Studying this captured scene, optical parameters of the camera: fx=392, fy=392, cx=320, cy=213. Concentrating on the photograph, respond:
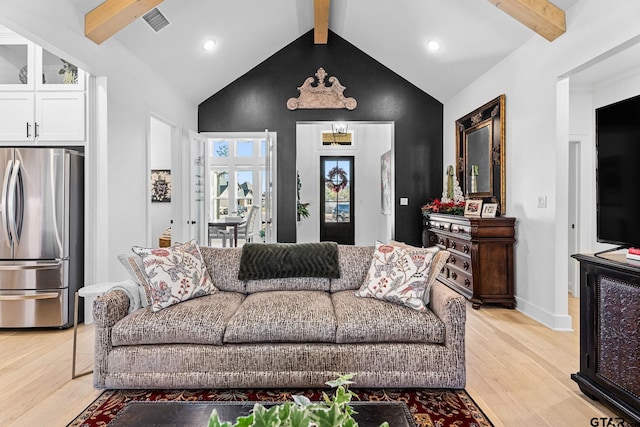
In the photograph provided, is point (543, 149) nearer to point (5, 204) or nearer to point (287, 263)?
point (287, 263)

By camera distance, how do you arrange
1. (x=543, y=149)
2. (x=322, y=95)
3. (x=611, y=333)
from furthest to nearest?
(x=322, y=95)
(x=543, y=149)
(x=611, y=333)

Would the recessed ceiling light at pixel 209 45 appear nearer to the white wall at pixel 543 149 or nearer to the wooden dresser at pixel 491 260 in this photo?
the white wall at pixel 543 149

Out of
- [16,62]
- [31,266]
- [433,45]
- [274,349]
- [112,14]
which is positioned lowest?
[274,349]

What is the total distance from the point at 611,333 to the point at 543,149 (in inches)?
82.1

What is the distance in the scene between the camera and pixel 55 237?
3.45 metres

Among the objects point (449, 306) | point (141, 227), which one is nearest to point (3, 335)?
point (141, 227)

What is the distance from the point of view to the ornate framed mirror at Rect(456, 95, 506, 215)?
4359 millimetres

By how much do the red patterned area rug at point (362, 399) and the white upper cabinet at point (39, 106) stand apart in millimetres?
2527

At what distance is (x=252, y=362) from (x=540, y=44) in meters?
3.75

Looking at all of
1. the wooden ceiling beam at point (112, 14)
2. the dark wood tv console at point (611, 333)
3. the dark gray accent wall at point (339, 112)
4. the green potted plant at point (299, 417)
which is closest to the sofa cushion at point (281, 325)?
the green potted plant at point (299, 417)

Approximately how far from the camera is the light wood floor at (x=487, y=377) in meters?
2.07

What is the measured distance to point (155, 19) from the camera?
3893 mm

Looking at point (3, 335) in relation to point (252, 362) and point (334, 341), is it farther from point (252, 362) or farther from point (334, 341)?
point (334, 341)

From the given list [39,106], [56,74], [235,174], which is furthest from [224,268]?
[235,174]
